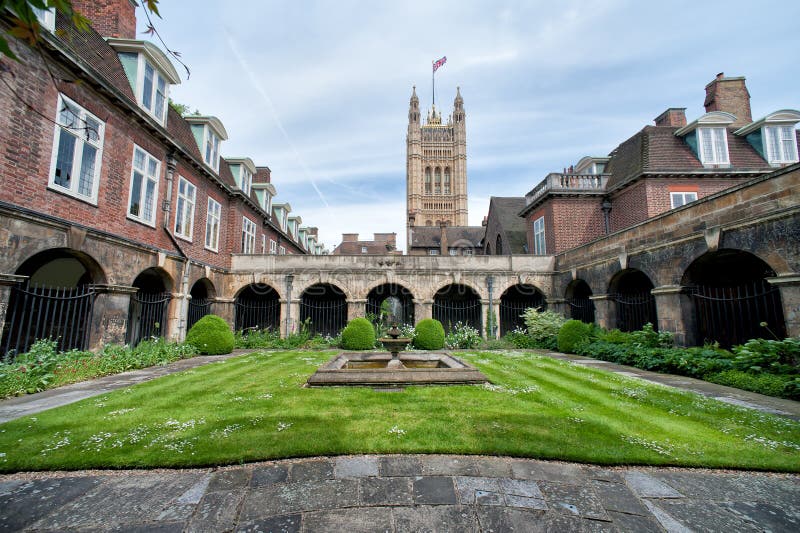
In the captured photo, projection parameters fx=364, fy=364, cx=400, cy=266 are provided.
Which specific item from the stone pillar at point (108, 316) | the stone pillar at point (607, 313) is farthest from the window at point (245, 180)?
the stone pillar at point (607, 313)

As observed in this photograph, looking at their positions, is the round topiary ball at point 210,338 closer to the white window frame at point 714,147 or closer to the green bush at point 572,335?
the green bush at point 572,335

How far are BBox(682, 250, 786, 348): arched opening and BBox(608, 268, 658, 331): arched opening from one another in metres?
1.57

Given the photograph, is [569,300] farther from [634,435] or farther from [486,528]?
[486,528]

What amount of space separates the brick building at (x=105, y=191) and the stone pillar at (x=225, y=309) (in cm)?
7

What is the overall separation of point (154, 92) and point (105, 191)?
4.44 metres

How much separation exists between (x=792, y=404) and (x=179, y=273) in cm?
1651

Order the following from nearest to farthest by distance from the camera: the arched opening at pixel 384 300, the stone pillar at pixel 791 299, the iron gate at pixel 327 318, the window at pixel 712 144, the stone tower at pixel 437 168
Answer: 1. the stone pillar at pixel 791 299
2. the window at pixel 712 144
3. the arched opening at pixel 384 300
4. the iron gate at pixel 327 318
5. the stone tower at pixel 437 168

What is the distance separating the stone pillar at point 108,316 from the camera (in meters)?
9.65


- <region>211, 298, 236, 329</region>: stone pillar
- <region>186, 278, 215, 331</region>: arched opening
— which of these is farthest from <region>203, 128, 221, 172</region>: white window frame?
<region>211, 298, 236, 329</region>: stone pillar

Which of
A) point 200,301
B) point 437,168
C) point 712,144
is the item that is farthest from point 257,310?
point 437,168

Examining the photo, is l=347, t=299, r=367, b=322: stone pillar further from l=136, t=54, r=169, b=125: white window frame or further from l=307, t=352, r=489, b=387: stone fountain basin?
l=136, t=54, r=169, b=125: white window frame

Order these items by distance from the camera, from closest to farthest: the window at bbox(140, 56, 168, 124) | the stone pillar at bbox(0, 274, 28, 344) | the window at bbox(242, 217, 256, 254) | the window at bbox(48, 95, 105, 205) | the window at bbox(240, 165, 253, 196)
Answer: the stone pillar at bbox(0, 274, 28, 344), the window at bbox(48, 95, 105, 205), the window at bbox(140, 56, 168, 124), the window at bbox(242, 217, 256, 254), the window at bbox(240, 165, 253, 196)

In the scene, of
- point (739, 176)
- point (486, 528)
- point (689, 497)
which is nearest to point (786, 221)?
point (689, 497)

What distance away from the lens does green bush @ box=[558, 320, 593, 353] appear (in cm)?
1319
